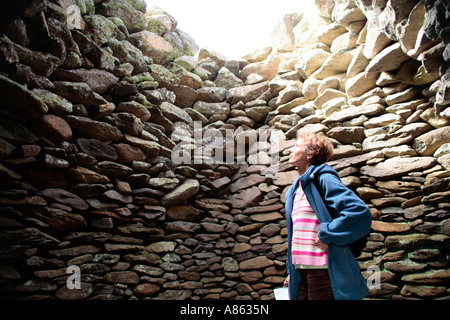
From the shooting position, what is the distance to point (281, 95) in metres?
4.90

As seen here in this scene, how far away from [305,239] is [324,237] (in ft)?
0.59

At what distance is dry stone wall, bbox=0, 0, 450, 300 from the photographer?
2.51 m

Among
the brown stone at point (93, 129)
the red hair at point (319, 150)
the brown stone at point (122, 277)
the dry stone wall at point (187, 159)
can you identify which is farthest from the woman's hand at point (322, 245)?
the brown stone at point (93, 129)

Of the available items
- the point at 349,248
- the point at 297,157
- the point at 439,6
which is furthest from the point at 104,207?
the point at 439,6

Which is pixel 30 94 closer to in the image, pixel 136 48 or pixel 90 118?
pixel 90 118

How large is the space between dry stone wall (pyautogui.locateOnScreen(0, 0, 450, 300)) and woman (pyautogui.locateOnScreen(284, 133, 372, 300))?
1762mm

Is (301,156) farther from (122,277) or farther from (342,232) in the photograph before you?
(122,277)

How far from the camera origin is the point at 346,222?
4.31 feet

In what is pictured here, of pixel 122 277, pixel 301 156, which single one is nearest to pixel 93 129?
pixel 122 277

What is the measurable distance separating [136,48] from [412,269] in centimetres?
541

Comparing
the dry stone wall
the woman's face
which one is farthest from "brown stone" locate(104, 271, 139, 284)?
the woman's face

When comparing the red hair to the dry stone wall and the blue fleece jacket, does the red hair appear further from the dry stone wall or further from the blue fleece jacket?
the dry stone wall

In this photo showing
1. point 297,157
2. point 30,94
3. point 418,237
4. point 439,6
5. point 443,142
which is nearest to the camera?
point 297,157

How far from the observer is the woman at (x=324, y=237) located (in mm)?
1319
